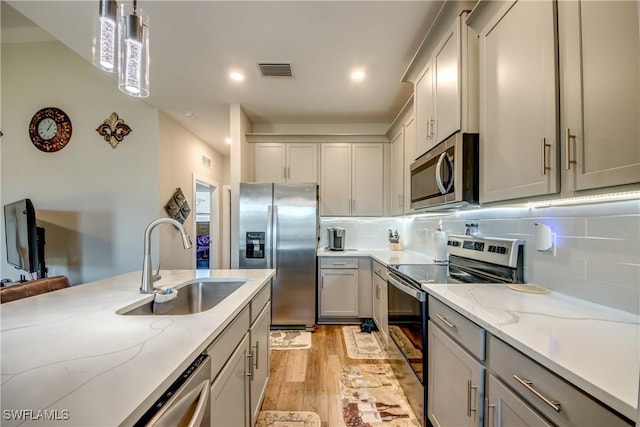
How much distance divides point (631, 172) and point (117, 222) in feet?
13.9

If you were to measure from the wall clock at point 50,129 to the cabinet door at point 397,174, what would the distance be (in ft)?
13.2

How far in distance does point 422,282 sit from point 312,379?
129 centimetres

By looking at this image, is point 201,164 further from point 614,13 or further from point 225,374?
point 614,13

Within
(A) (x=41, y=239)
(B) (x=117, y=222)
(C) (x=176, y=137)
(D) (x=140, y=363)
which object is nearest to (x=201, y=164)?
(C) (x=176, y=137)

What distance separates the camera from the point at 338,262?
10.9 ft

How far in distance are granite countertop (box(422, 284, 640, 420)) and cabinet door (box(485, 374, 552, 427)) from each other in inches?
7.0

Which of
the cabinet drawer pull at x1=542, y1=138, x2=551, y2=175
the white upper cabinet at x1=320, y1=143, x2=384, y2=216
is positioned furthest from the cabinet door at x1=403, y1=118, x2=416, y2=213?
the cabinet drawer pull at x1=542, y1=138, x2=551, y2=175

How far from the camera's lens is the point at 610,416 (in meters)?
0.59

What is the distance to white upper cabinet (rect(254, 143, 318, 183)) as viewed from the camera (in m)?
3.68

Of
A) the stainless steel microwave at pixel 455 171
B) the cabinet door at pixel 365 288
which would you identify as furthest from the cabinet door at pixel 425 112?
the cabinet door at pixel 365 288

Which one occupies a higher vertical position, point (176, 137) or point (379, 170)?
point (176, 137)

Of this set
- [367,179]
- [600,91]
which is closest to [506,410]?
[600,91]

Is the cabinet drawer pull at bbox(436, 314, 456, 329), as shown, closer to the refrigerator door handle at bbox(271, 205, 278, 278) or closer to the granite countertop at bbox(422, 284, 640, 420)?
the granite countertop at bbox(422, 284, 640, 420)

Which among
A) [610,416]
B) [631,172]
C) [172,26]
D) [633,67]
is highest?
[172,26]
